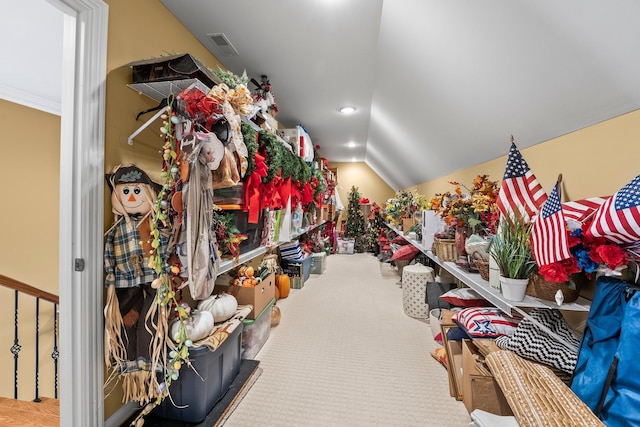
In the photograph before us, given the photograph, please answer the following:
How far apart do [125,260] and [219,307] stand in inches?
26.9

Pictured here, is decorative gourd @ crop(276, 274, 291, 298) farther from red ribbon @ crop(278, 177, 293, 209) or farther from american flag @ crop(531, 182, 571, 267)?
american flag @ crop(531, 182, 571, 267)

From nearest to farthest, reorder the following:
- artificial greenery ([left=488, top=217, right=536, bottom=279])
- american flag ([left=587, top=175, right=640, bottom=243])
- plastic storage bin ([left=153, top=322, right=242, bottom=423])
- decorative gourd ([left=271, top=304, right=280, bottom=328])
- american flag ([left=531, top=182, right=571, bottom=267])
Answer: american flag ([left=587, top=175, right=640, bottom=243])
american flag ([left=531, top=182, right=571, bottom=267])
artificial greenery ([left=488, top=217, right=536, bottom=279])
plastic storage bin ([left=153, top=322, right=242, bottom=423])
decorative gourd ([left=271, top=304, right=280, bottom=328])

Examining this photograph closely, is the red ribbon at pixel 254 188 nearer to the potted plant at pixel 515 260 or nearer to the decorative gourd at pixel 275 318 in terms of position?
the decorative gourd at pixel 275 318

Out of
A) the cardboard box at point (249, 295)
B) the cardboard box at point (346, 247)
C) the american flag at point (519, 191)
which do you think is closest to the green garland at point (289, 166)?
the cardboard box at point (249, 295)

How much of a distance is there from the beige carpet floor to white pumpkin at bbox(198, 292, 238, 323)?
0.55 metres

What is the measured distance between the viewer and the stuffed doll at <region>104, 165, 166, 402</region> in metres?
1.30

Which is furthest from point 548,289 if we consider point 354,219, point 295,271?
point 354,219

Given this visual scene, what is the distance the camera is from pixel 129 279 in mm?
1306

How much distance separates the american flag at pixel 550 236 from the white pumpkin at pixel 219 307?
1.76 m

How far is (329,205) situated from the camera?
261 inches

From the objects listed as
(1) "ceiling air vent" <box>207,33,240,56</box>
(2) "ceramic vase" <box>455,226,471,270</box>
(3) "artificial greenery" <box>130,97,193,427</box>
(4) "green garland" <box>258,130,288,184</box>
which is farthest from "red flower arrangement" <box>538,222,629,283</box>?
(1) "ceiling air vent" <box>207,33,240,56</box>

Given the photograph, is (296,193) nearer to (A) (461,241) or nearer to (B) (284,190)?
(B) (284,190)

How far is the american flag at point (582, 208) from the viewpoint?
47.3 inches

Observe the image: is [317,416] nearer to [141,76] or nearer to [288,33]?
[141,76]
